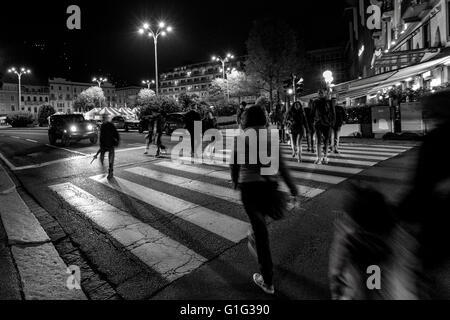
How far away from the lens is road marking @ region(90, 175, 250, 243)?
480 centimetres

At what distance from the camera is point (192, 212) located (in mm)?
5730

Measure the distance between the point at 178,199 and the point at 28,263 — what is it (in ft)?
9.86

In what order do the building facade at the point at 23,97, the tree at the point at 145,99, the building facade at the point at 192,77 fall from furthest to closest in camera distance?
Result: the building facade at the point at 192,77, the building facade at the point at 23,97, the tree at the point at 145,99

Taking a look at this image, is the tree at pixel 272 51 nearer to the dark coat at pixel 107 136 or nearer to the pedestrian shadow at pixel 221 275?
the dark coat at pixel 107 136

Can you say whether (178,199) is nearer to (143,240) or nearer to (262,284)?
(143,240)

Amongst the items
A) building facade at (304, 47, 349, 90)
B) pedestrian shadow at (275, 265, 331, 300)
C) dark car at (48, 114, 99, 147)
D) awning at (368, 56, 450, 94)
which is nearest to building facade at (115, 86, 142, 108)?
building facade at (304, 47, 349, 90)

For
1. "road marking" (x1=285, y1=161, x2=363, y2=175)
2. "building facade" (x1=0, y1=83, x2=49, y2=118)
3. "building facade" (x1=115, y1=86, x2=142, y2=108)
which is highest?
"building facade" (x1=115, y1=86, x2=142, y2=108)

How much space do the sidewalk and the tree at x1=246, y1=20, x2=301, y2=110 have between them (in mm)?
38996

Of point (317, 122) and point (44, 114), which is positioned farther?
point (44, 114)

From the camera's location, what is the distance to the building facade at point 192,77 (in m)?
116

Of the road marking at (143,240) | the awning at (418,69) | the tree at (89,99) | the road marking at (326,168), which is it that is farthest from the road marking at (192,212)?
the tree at (89,99)

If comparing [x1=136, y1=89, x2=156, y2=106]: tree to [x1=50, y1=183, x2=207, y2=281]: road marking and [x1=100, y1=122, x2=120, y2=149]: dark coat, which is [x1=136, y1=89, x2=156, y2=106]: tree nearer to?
[x1=100, y1=122, x2=120, y2=149]: dark coat

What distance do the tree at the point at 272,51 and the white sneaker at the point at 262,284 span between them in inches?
1586

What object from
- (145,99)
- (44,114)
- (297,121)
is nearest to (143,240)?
(297,121)
